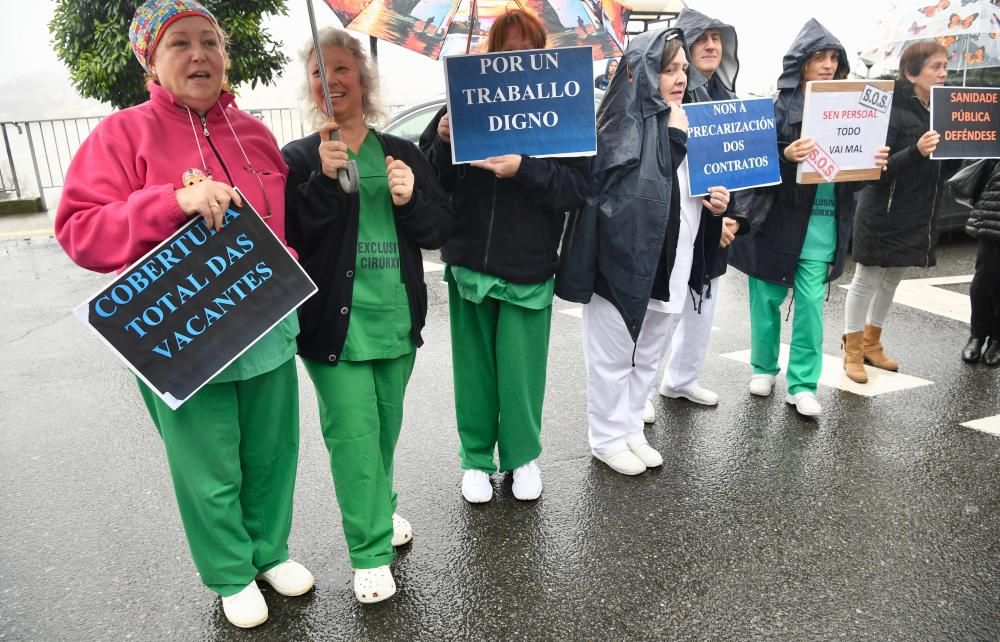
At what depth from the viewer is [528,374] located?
3.15m

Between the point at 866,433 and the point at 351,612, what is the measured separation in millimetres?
2824

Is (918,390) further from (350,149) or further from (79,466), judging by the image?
(79,466)

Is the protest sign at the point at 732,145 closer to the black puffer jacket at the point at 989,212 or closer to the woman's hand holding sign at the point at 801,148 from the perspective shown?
the woman's hand holding sign at the point at 801,148

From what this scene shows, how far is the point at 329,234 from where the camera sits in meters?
2.51

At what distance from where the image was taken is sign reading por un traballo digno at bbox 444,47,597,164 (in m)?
2.76

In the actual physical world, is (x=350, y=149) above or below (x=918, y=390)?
above

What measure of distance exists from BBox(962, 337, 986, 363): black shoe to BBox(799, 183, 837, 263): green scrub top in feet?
5.47

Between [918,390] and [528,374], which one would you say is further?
[918,390]

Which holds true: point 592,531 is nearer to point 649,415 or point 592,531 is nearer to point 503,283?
point 503,283

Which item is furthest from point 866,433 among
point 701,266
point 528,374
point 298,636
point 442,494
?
point 298,636

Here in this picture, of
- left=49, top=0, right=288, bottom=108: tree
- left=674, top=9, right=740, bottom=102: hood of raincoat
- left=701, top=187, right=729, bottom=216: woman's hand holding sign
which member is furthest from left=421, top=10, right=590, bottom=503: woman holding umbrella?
left=49, top=0, right=288, bottom=108: tree

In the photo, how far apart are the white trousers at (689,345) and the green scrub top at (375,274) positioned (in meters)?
2.07

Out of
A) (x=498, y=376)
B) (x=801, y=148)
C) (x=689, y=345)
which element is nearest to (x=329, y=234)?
(x=498, y=376)

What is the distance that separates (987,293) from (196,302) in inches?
195
